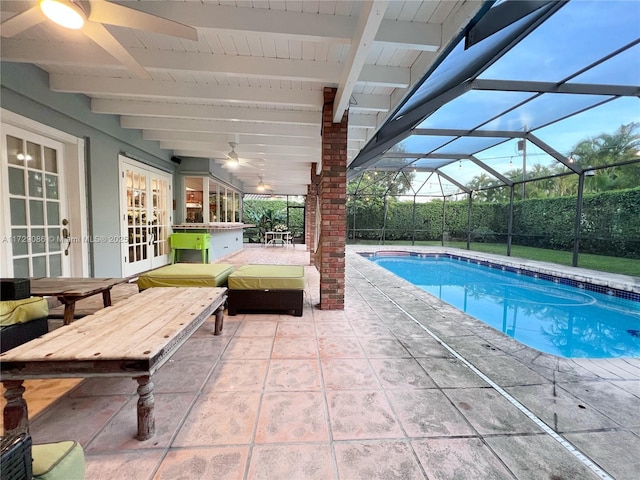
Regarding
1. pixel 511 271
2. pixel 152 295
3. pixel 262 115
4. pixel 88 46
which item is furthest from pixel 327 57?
pixel 511 271

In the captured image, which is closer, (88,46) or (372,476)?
(372,476)

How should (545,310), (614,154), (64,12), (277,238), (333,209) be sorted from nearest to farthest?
(64,12)
(333,209)
(545,310)
(614,154)
(277,238)

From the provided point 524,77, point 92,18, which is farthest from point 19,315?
point 524,77

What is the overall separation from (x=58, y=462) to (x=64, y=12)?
2.26 m

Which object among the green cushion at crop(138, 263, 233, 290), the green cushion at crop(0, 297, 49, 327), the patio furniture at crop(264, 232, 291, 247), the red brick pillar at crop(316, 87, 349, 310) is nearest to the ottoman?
the green cushion at crop(0, 297, 49, 327)

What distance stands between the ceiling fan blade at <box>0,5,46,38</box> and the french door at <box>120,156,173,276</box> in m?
3.39

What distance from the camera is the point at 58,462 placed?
0.89 metres

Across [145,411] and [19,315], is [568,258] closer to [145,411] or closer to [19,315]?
[145,411]

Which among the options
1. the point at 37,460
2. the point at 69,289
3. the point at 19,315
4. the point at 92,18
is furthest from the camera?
the point at 69,289

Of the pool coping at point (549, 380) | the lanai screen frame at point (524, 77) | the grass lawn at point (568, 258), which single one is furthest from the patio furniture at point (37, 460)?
the grass lawn at point (568, 258)

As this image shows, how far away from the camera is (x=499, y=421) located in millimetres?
1747

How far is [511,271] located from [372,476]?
919 centimetres

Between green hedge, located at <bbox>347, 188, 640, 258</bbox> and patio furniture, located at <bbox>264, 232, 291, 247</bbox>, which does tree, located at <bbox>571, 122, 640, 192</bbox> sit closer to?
green hedge, located at <bbox>347, 188, 640, 258</bbox>

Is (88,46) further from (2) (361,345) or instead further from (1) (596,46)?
(1) (596,46)
